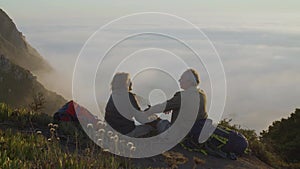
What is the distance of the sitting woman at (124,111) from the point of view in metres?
9.87

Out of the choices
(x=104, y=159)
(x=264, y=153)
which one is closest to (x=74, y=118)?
(x=104, y=159)

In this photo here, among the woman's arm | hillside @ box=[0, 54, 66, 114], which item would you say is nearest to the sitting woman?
the woman's arm

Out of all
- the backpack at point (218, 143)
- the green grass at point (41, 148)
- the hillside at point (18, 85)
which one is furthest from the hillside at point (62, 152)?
the hillside at point (18, 85)

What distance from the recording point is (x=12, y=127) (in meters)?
9.35

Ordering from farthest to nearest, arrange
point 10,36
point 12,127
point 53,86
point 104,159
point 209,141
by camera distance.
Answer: point 10,36, point 53,86, point 209,141, point 12,127, point 104,159

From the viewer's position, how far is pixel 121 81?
984 centimetres

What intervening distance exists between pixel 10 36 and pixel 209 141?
Answer: 131 meters

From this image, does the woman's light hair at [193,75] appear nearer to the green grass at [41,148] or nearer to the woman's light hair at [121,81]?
the woman's light hair at [121,81]

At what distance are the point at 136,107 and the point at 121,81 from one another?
51 centimetres

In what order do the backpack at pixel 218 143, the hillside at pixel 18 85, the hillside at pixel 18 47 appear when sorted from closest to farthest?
the backpack at pixel 218 143
the hillside at pixel 18 85
the hillside at pixel 18 47

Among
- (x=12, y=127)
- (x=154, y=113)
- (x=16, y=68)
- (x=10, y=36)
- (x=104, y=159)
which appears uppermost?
(x=10, y=36)

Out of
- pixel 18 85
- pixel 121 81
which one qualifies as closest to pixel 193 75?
pixel 121 81

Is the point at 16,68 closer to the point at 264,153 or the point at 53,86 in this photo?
the point at 53,86

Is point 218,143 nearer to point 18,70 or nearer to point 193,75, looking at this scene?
point 193,75
